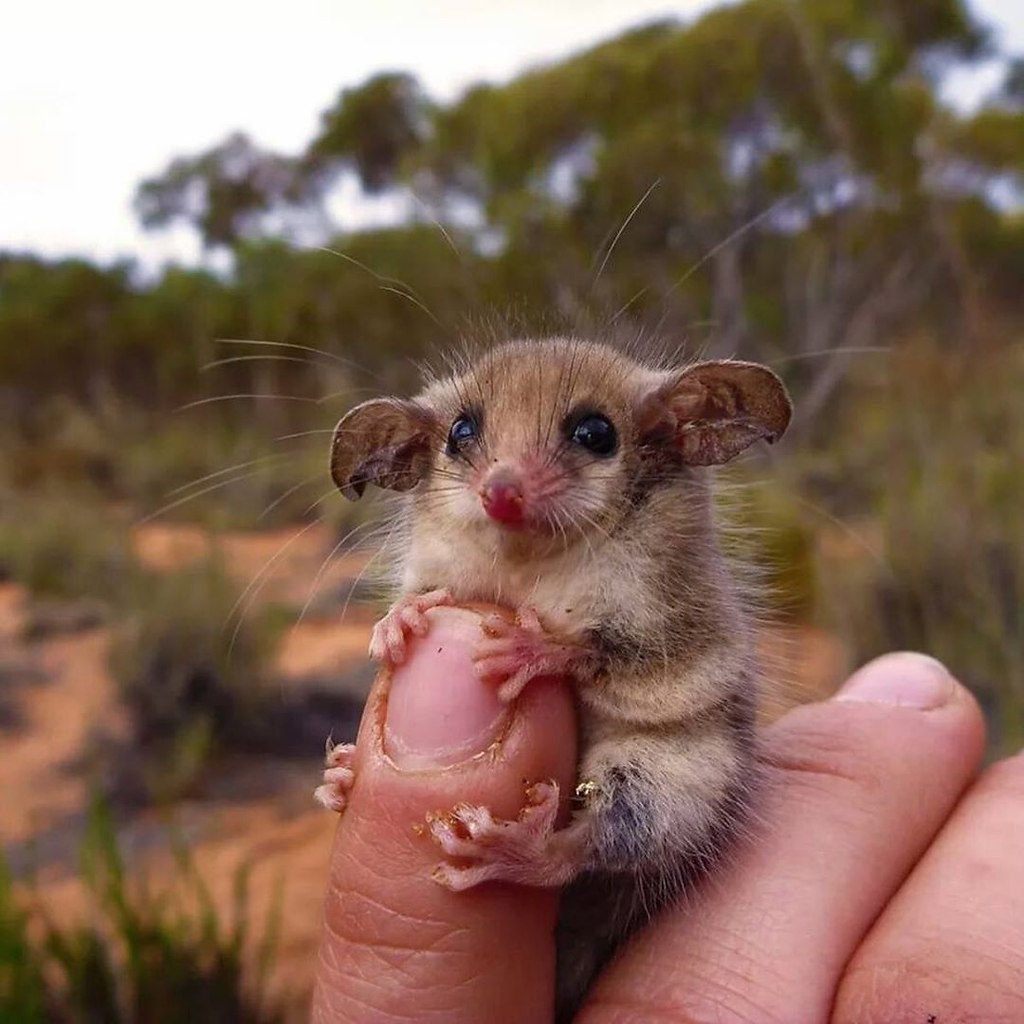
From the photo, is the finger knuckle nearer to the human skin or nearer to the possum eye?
the human skin

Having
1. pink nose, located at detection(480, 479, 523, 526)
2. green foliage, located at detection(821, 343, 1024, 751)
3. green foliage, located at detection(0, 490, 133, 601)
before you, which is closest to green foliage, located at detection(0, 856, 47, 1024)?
pink nose, located at detection(480, 479, 523, 526)

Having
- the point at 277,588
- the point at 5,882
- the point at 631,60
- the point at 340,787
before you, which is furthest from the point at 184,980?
the point at 631,60

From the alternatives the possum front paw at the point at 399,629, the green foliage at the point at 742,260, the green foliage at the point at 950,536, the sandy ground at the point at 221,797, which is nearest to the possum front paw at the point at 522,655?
the possum front paw at the point at 399,629

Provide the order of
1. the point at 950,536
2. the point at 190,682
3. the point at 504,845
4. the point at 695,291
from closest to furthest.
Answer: the point at 504,845
the point at 950,536
the point at 190,682
the point at 695,291

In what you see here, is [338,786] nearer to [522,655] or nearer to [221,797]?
[522,655]

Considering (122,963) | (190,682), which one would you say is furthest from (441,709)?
(190,682)

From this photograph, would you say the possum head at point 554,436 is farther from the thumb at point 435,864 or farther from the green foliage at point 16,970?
the green foliage at point 16,970

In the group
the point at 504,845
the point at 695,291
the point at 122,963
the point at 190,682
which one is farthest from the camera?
the point at 695,291
